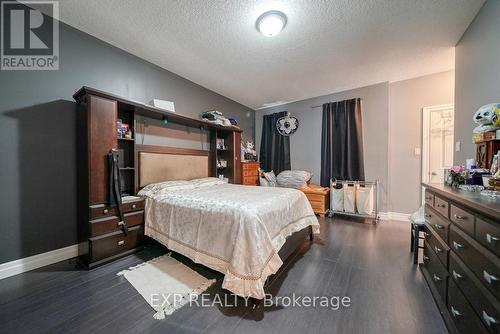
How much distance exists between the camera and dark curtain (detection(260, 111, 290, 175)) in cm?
501

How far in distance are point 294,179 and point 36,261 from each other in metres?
4.16

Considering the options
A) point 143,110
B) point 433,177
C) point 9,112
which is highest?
point 143,110

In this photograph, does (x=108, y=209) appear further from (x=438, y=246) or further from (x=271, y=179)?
(x=271, y=179)

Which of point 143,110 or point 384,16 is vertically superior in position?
point 384,16

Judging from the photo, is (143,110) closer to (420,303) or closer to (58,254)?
(58,254)

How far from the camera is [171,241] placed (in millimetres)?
2156

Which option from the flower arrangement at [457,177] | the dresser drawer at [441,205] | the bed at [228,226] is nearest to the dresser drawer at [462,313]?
the dresser drawer at [441,205]

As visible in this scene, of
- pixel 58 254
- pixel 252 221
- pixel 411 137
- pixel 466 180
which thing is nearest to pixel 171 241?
pixel 252 221

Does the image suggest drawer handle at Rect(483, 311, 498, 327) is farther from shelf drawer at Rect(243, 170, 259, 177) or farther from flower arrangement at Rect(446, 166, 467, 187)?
shelf drawer at Rect(243, 170, 259, 177)

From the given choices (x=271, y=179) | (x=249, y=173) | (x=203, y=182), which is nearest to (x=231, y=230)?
(x=203, y=182)

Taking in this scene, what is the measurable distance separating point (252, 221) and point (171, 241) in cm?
114

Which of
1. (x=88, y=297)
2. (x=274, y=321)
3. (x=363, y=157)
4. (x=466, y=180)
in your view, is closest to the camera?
(x=274, y=321)

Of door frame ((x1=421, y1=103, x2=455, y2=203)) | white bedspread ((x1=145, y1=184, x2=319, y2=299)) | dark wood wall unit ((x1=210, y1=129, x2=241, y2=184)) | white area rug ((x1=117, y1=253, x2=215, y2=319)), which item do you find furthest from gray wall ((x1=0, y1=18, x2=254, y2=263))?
door frame ((x1=421, y1=103, x2=455, y2=203))

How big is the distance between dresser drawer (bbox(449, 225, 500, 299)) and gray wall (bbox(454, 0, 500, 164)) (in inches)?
56.5
